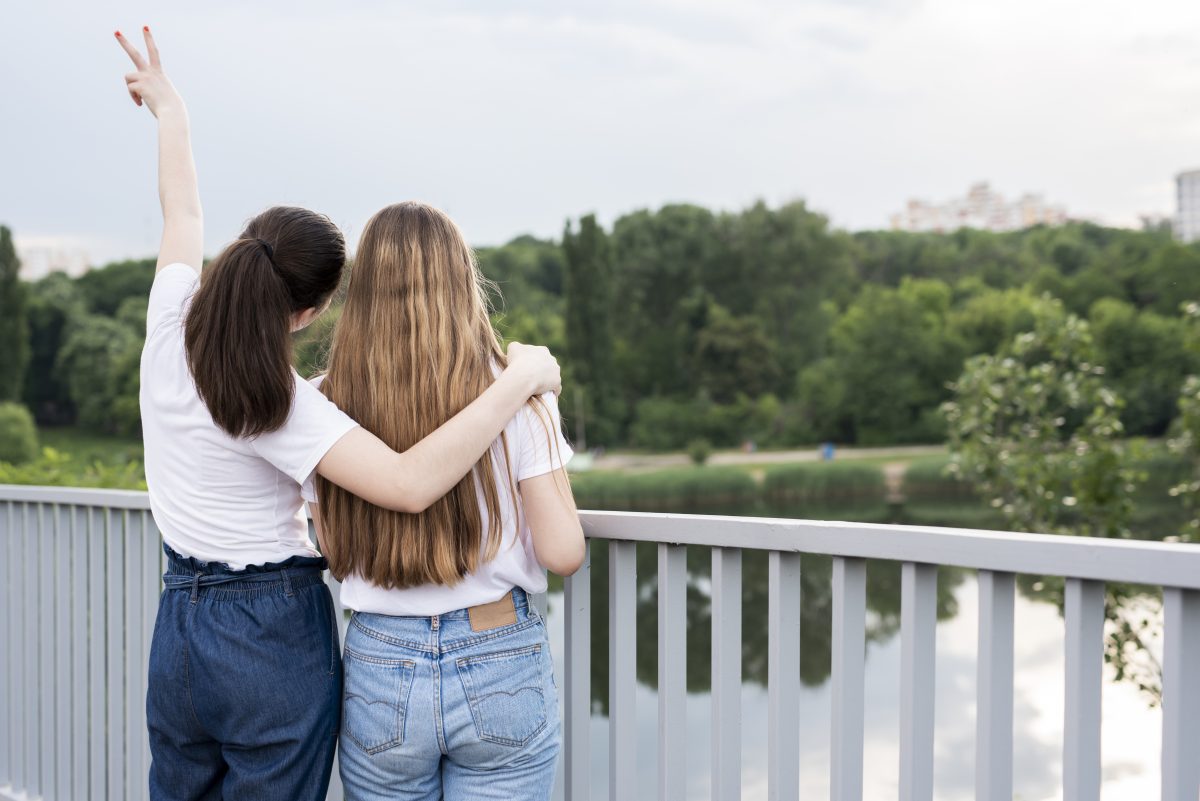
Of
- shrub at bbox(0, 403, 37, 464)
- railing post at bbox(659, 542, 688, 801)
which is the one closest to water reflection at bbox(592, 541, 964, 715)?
shrub at bbox(0, 403, 37, 464)

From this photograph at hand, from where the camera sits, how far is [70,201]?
45.0 m

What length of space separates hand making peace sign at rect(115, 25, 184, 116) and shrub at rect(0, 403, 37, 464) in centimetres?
2795

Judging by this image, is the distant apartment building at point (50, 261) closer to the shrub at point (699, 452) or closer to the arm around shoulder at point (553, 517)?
the shrub at point (699, 452)

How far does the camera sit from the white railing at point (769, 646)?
3.22 feet

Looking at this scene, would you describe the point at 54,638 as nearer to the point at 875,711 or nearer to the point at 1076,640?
the point at 1076,640

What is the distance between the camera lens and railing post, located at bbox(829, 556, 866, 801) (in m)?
1.21

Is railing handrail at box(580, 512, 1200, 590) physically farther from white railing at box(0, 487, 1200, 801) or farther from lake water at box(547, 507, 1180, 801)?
lake water at box(547, 507, 1180, 801)

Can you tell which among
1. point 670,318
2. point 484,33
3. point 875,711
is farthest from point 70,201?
point 875,711

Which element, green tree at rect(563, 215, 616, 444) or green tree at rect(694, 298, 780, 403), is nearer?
green tree at rect(563, 215, 616, 444)

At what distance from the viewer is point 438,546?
123 centimetres

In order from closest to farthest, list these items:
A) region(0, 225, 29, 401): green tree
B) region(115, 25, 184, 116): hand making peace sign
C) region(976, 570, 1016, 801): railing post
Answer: region(976, 570, 1016, 801): railing post
region(115, 25, 184, 116): hand making peace sign
region(0, 225, 29, 401): green tree

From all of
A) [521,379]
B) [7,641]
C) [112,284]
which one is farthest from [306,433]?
[112,284]

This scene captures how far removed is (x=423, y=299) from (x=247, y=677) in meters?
0.50

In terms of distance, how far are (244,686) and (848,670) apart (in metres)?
0.71
